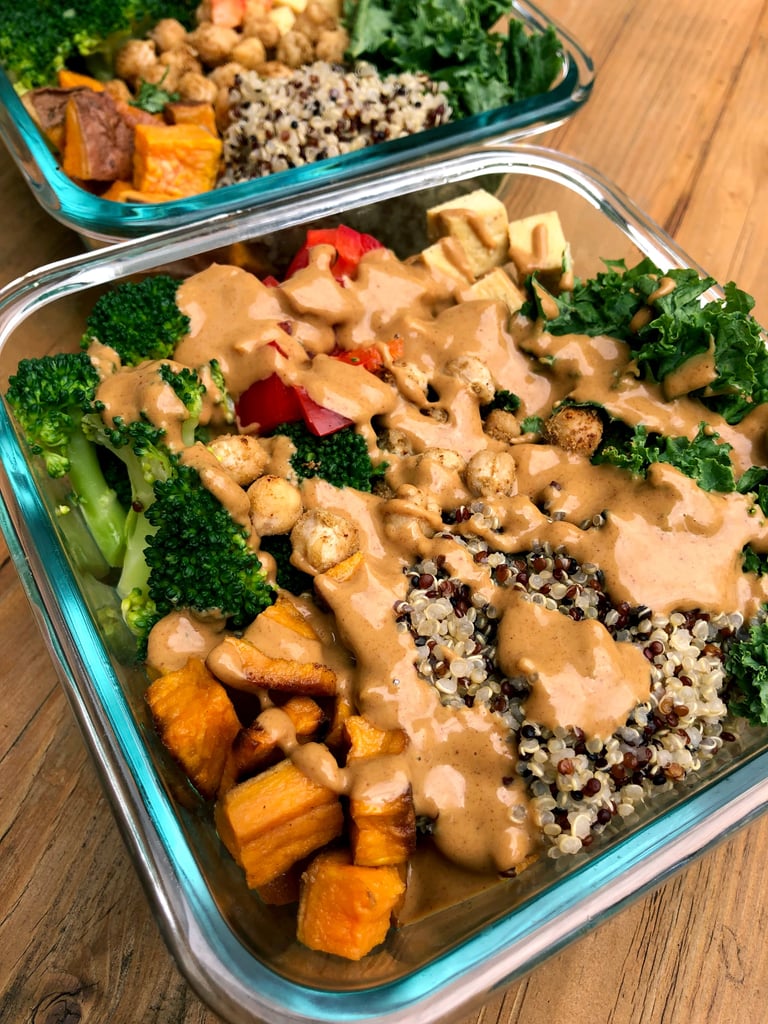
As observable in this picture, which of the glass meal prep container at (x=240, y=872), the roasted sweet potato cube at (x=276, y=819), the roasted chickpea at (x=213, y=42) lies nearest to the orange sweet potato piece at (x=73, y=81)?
the roasted chickpea at (x=213, y=42)

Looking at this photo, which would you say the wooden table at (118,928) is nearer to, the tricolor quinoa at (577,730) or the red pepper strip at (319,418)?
the tricolor quinoa at (577,730)

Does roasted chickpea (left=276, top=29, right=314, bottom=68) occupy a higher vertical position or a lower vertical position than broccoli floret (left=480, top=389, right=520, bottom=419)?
higher

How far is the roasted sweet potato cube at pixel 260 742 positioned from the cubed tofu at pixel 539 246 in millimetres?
1285

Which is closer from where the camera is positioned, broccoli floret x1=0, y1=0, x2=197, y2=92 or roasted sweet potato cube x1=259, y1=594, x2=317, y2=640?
roasted sweet potato cube x1=259, y1=594, x2=317, y2=640

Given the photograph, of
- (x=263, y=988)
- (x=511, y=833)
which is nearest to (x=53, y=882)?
(x=263, y=988)

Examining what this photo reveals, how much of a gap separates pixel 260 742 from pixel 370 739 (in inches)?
7.2

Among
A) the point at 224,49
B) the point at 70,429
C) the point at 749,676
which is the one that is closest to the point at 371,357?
the point at 70,429

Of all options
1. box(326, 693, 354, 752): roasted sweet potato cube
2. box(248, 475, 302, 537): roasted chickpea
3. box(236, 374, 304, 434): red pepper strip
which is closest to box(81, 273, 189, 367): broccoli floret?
box(236, 374, 304, 434): red pepper strip

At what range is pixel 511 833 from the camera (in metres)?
1.41

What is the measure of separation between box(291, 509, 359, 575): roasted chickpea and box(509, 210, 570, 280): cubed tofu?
942mm

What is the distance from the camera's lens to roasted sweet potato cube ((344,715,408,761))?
142cm

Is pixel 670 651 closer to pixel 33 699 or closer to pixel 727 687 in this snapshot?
pixel 727 687

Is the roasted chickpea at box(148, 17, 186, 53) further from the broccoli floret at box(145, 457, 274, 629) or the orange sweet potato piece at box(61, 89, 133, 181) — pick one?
the broccoli floret at box(145, 457, 274, 629)

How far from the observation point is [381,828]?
1371mm
